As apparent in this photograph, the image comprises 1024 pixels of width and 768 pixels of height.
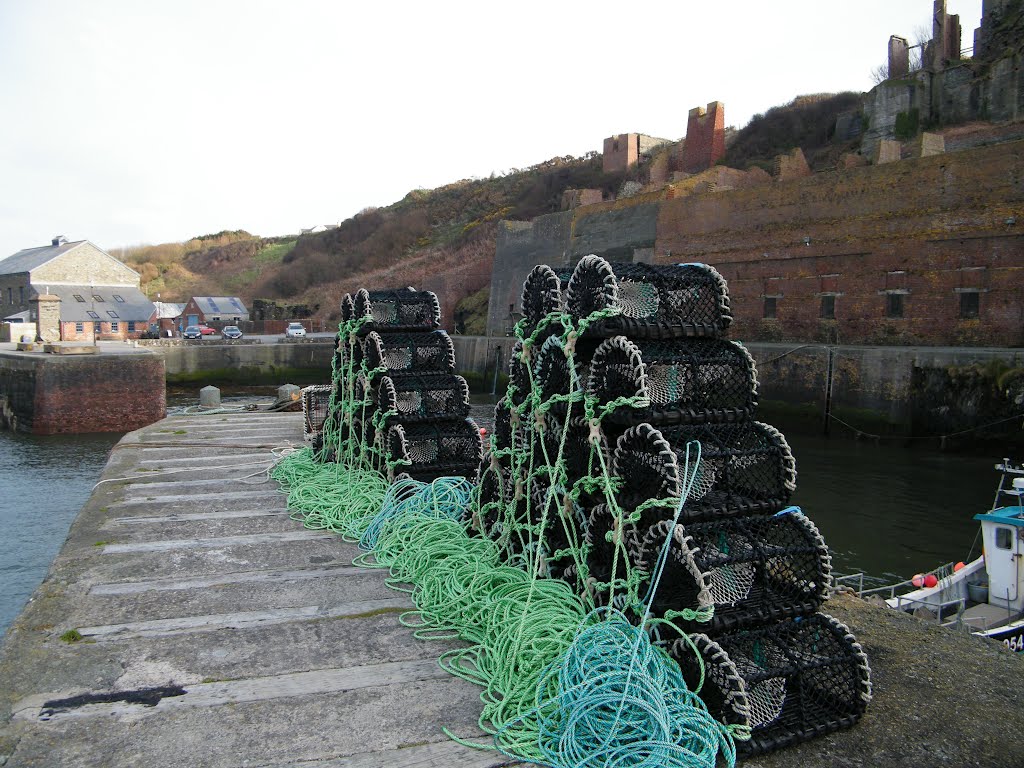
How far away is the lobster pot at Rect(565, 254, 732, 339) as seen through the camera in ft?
14.2

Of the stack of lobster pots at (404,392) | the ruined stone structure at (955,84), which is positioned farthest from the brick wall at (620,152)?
the stack of lobster pots at (404,392)

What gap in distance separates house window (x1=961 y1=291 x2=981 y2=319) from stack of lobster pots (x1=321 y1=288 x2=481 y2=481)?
20.9 meters

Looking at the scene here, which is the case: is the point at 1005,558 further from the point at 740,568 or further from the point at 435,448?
the point at 740,568

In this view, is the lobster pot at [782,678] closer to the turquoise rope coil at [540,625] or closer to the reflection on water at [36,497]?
the turquoise rope coil at [540,625]

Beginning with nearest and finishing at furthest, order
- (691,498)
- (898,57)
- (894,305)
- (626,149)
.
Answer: (691,498) < (894,305) < (898,57) < (626,149)

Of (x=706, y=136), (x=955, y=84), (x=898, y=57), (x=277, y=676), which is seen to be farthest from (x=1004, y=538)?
(x=898, y=57)

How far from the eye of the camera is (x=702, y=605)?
340cm

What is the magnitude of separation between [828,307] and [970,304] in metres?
5.02

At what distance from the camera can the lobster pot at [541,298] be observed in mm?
4727

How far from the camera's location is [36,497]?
56.1 ft

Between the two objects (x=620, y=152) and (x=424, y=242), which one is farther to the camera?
(x=424, y=242)

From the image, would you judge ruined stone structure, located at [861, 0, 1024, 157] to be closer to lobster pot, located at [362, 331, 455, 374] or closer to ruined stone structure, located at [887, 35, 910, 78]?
ruined stone structure, located at [887, 35, 910, 78]

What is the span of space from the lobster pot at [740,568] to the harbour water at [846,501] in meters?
9.33

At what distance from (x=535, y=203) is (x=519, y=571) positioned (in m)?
61.9
